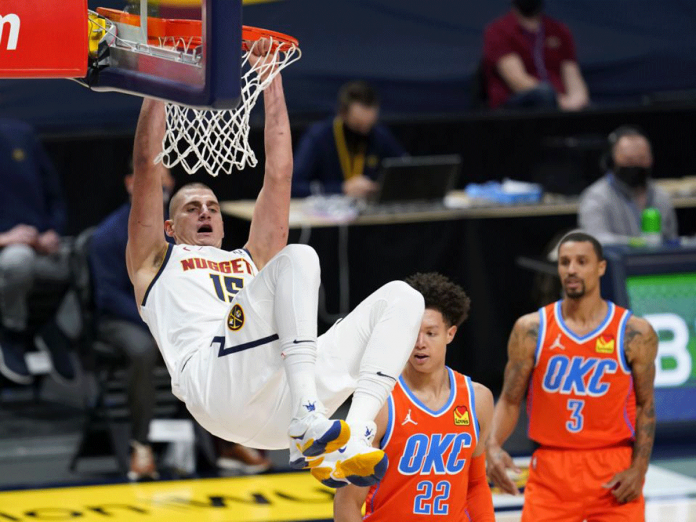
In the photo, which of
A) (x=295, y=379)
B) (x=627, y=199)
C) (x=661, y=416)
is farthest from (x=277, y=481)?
(x=295, y=379)

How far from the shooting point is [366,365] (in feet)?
17.0

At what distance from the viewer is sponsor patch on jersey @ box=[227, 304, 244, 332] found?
5.43m

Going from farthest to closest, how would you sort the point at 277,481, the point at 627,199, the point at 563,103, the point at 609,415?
the point at 563,103 → the point at 627,199 → the point at 277,481 → the point at 609,415

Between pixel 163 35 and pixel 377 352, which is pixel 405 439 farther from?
pixel 163 35

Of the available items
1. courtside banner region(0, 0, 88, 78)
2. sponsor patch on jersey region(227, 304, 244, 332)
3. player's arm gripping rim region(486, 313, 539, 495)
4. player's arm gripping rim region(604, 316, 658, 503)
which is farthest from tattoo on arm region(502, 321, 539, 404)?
courtside banner region(0, 0, 88, 78)

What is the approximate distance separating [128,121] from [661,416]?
A: 5.32m

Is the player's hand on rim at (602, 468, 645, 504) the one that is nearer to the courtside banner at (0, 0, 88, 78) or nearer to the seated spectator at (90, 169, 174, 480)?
the courtside banner at (0, 0, 88, 78)


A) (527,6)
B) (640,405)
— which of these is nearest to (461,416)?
(640,405)

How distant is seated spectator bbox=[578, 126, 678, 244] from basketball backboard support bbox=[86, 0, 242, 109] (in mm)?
5205

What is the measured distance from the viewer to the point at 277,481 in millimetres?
9086

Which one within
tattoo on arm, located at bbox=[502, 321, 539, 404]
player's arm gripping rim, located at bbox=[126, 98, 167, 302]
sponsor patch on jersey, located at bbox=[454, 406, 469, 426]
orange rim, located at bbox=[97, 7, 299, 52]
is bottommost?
sponsor patch on jersey, located at bbox=[454, 406, 469, 426]

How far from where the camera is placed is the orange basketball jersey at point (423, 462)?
5613 millimetres

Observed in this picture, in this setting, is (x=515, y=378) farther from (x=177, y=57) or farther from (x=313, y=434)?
(x=177, y=57)

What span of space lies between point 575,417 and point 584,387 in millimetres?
151
